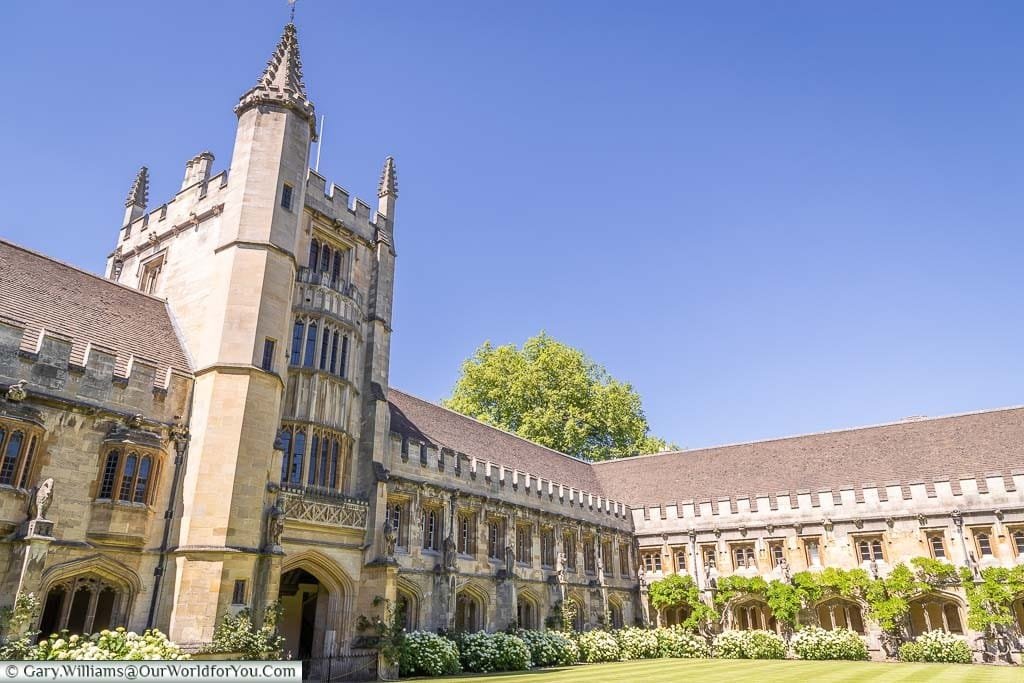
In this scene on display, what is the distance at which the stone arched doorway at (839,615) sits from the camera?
3088cm

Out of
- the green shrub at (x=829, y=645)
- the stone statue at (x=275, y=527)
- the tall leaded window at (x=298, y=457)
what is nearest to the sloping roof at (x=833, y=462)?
the green shrub at (x=829, y=645)

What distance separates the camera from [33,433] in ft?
47.6

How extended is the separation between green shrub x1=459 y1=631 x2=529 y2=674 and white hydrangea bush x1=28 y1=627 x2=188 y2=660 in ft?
32.9

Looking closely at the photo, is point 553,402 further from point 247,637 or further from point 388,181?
point 247,637

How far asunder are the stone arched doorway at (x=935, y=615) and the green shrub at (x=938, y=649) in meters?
0.92

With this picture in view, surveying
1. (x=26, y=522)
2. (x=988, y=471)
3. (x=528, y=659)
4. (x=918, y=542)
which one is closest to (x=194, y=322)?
(x=26, y=522)

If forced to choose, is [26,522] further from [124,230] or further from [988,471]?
[988,471]

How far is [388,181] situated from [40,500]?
16.8 m

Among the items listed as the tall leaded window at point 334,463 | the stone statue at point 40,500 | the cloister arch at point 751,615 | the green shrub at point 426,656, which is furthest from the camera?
the cloister arch at point 751,615

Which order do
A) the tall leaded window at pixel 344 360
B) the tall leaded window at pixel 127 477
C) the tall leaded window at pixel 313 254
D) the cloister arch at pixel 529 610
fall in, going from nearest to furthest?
the tall leaded window at pixel 127 477 → the tall leaded window at pixel 344 360 → the tall leaded window at pixel 313 254 → the cloister arch at pixel 529 610

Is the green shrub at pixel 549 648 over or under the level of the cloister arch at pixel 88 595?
under

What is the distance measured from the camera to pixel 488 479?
2750cm

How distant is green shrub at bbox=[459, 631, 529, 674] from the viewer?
22.0m

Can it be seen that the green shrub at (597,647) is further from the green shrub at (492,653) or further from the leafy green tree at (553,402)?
the leafy green tree at (553,402)
